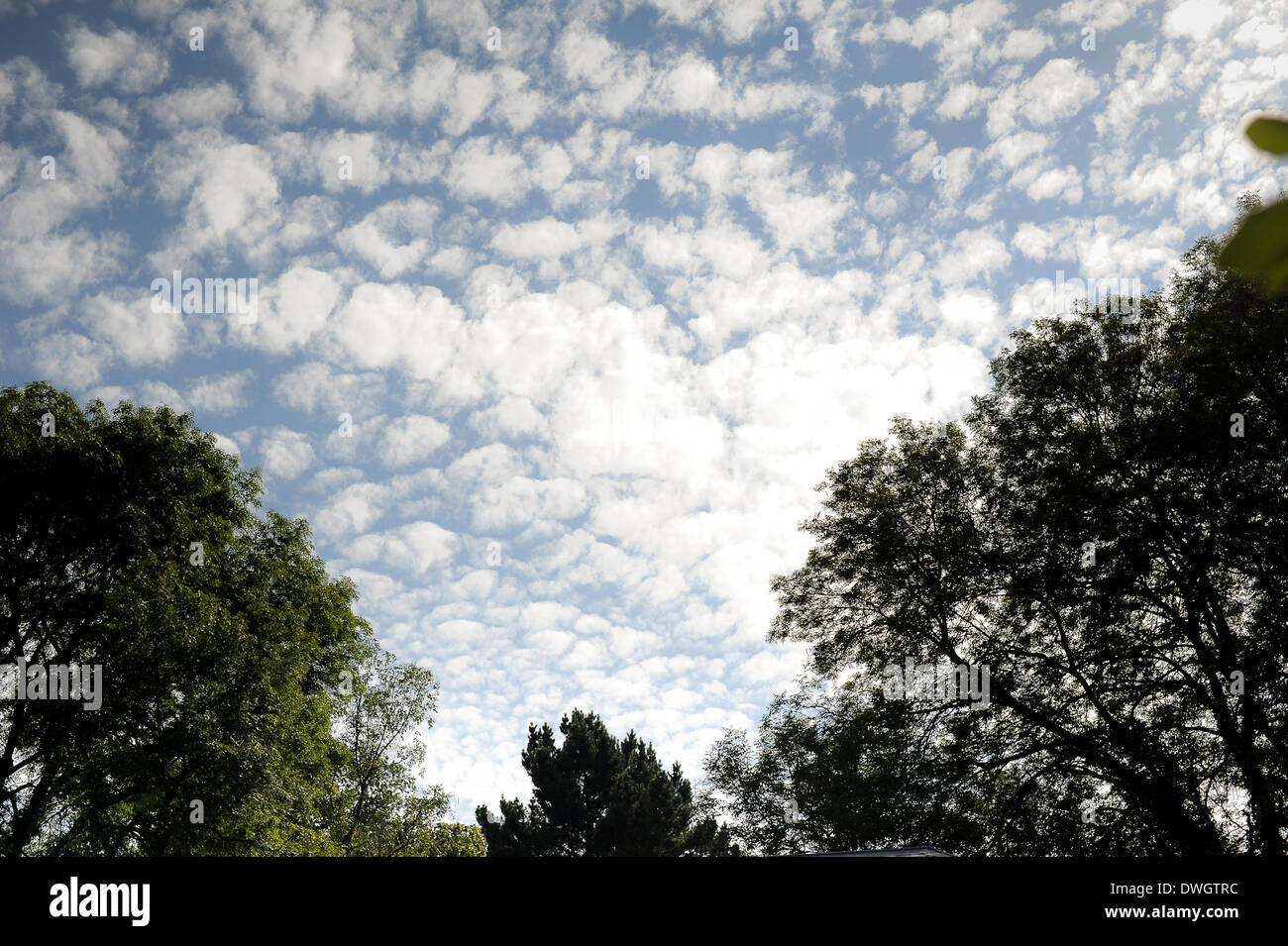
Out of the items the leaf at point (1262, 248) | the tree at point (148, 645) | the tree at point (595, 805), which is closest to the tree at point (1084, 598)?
the tree at point (148, 645)

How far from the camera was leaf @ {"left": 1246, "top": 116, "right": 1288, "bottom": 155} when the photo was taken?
0.82m

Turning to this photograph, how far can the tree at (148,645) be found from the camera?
20719mm

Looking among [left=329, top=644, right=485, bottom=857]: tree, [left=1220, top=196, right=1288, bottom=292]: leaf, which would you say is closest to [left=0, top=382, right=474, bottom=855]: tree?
[left=329, top=644, right=485, bottom=857]: tree

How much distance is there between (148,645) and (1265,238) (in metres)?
24.1

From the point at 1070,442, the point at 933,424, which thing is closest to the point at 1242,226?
the point at 1070,442

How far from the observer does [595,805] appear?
51219 mm

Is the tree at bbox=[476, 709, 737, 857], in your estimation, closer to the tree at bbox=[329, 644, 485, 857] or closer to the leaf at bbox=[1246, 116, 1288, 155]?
the tree at bbox=[329, 644, 485, 857]

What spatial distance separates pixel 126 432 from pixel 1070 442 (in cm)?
2538

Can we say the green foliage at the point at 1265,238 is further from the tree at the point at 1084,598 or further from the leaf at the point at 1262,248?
the tree at the point at 1084,598

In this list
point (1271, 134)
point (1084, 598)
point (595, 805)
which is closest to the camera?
point (1271, 134)

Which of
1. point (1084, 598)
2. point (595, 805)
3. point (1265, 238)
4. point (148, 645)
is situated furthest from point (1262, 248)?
point (595, 805)

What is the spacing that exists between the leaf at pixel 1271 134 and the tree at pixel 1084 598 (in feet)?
66.8

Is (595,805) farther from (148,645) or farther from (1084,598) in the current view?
(1084,598)
